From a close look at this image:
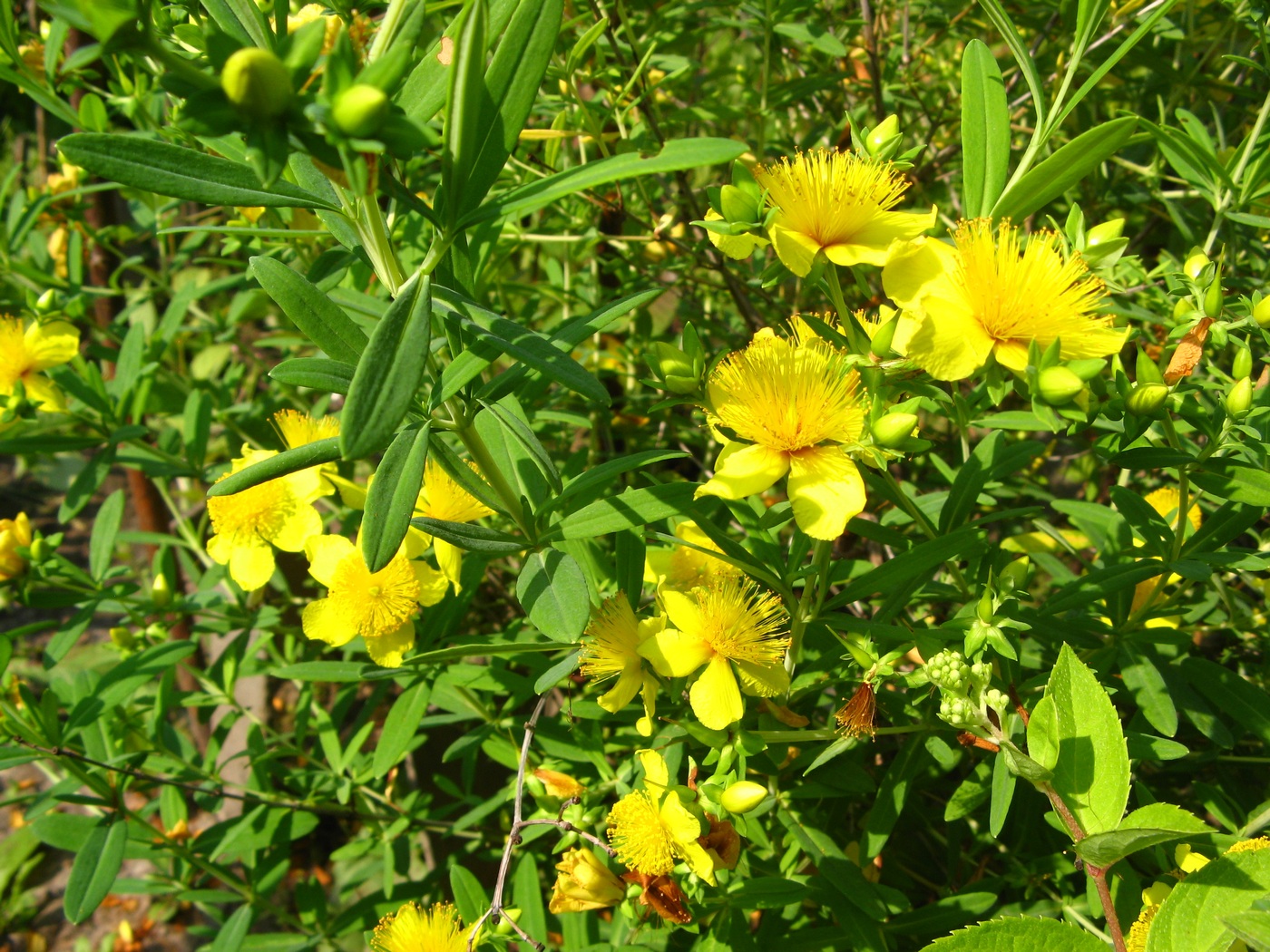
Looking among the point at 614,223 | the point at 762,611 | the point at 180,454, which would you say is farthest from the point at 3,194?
the point at 762,611

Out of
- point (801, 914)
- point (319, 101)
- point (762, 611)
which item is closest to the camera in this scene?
point (319, 101)

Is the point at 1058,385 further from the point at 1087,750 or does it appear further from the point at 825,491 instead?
the point at 1087,750

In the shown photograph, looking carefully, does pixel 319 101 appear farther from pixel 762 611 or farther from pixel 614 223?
pixel 614 223

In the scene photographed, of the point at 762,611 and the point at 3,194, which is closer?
the point at 762,611

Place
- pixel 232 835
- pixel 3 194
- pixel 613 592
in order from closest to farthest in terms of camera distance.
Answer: pixel 613 592 → pixel 232 835 → pixel 3 194

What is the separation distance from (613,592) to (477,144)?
1.99 ft

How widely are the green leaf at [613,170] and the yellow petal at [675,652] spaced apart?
0.46 metres

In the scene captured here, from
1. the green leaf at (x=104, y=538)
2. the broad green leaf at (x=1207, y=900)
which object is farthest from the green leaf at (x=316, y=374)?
the green leaf at (x=104, y=538)

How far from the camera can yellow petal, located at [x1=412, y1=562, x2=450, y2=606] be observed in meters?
1.16

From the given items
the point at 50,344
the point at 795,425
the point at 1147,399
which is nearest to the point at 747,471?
the point at 795,425

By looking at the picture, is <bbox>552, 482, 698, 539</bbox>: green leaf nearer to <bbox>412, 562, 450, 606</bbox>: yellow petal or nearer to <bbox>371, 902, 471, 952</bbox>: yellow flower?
<bbox>412, 562, 450, 606</bbox>: yellow petal

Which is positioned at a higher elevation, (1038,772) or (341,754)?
(1038,772)

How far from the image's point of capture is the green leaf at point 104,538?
1.68 meters

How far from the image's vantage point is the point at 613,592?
1153 millimetres
